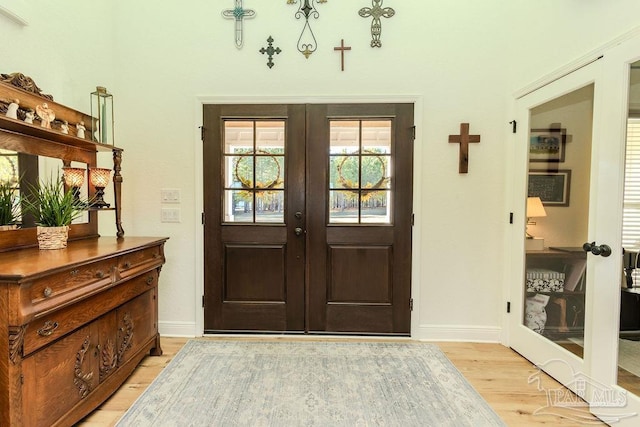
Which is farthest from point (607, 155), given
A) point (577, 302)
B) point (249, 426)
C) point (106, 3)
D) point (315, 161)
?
point (106, 3)

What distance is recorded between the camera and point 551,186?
7.57 ft

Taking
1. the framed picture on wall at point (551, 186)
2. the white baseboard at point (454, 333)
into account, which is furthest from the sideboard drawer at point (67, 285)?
the framed picture on wall at point (551, 186)

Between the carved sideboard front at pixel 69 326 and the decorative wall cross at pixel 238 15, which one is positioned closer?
the carved sideboard front at pixel 69 326

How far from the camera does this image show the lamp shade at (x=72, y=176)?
2.08m

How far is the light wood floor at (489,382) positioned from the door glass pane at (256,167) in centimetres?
132

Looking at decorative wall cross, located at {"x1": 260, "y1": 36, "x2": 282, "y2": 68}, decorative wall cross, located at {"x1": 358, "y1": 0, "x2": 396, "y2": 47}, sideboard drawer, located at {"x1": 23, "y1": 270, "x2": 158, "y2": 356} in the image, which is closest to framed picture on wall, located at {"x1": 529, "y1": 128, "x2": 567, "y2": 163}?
decorative wall cross, located at {"x1": 358, "y1": 0, "x2": 396, "y2": 47}

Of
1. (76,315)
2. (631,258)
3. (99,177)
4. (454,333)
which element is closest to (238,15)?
(99,177)

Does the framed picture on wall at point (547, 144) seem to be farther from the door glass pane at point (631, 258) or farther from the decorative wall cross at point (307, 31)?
the decorative wall cross at point (307, 31)

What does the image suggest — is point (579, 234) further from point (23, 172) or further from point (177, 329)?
point (23, 172)

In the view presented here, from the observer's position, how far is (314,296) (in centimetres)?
284

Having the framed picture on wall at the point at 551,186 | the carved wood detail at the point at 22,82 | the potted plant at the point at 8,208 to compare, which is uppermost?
the carved wood detail at the point at 22,82

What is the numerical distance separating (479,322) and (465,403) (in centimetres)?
105

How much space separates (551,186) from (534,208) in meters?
0.22

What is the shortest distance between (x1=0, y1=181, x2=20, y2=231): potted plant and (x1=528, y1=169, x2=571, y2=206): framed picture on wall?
11.3 ft
